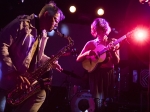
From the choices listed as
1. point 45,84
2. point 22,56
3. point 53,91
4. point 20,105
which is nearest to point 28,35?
point 22,56

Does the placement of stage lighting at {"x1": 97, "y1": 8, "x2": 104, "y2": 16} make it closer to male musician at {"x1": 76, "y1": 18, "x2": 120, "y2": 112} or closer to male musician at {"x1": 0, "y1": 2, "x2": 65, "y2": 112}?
male musician at {"x1": 76, "y1": 18, "x2": 120, "y2": 112}

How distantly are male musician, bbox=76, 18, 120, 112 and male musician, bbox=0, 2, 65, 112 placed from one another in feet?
4.66

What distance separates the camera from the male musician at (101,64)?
191 inches

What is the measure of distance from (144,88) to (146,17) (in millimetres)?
2897

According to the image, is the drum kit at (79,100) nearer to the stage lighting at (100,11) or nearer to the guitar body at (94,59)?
the guitar body at (94,59)

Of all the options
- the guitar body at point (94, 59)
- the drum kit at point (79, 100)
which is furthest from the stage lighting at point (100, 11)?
the guitar body at point (94, 59)

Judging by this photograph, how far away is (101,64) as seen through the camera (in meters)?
5.18

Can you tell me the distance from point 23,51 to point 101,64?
2206mm

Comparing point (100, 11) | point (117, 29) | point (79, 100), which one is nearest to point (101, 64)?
point (79, 100)

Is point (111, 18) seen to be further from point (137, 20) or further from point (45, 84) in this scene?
point (45, 84)

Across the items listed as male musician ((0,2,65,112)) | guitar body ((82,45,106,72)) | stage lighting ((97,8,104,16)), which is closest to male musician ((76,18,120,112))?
guitar body ((82,45,106,72))

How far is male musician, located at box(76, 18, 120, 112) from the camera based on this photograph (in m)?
4.85

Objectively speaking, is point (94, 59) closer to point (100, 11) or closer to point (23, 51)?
point (23, 51)

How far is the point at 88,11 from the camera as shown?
1056 cm
